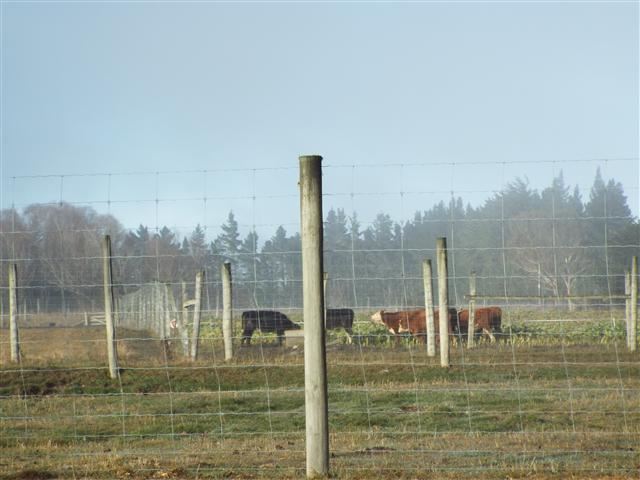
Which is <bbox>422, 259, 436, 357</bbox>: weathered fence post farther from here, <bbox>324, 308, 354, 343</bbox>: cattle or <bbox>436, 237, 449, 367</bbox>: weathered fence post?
<bbox>324, 308, 354, 343</bbox>: cattle

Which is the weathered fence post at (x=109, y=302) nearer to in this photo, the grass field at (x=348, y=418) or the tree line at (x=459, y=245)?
the grass field at (x=348, y=418)

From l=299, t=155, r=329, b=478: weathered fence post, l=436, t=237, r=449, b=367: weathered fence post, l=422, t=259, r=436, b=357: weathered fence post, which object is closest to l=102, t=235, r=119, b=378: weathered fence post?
l=422, t=259, r=436, b=357: weathered fence post

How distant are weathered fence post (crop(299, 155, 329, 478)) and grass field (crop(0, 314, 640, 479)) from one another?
35 cm

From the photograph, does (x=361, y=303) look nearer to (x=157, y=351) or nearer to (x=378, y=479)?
(x=378, y=479)

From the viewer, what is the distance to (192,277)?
48.3 ft

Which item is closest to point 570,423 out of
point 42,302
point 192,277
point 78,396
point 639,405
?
point 639,405

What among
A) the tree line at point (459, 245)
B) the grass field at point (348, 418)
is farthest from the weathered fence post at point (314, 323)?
the tree line at point (459, 245)

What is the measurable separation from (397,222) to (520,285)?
5.91 feet

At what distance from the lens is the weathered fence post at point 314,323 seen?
25.8 ft

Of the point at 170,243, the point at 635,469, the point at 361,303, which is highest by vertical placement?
the point at 170,243

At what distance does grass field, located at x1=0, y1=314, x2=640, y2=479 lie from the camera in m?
8.71

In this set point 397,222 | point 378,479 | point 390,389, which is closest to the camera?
point 378,479

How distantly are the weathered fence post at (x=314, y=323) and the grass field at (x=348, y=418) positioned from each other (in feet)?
1.15

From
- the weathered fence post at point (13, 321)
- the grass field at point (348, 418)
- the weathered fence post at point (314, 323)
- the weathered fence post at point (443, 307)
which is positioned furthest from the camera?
the weathered fence post at point (13, 321)
